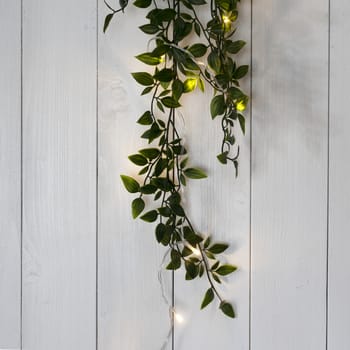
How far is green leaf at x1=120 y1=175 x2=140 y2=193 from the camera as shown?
87cm

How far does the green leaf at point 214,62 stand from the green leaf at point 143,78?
122 millimetres

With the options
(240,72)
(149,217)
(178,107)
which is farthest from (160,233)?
(240,72)

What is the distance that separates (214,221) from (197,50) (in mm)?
352

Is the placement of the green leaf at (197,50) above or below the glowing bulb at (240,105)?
above

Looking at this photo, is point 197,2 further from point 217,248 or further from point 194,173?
point 217,248

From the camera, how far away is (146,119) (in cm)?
85

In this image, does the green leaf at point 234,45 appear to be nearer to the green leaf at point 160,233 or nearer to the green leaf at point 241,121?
the green leaf at point 241,121

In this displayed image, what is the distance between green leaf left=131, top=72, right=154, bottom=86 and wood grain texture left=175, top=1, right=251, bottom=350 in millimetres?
92
